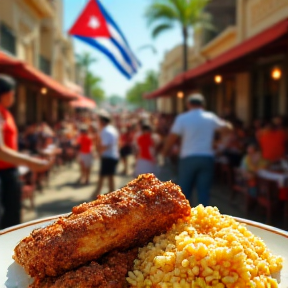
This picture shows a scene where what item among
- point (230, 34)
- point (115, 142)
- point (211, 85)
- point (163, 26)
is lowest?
point (115, 142)

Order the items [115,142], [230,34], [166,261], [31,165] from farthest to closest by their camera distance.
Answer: [230,34] < [115,142] < [31,165] < [166,261]

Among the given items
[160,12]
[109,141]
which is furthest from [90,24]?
[160,12]

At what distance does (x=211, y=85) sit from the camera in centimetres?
2098

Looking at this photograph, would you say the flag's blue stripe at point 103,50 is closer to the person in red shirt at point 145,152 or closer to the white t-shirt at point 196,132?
the person in red shirt at point 145,152

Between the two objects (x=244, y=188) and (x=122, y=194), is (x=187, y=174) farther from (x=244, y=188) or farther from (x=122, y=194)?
(x=122, y=194)

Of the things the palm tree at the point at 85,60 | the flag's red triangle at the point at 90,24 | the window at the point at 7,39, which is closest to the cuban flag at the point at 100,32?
the flag's red triangle at the point at 90,24

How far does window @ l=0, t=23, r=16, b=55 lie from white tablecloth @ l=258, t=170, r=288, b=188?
10.8 meters

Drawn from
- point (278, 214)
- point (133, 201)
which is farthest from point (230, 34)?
point (133, 201)

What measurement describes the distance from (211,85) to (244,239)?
66.1ft

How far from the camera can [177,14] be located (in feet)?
74.3

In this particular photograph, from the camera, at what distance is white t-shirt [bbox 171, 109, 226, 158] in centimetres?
582

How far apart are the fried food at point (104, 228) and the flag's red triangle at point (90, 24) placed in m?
6.82

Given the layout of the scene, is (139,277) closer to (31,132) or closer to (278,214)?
(278,214)

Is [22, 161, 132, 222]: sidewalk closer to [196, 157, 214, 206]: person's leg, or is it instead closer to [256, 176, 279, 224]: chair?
[196, 157, 214, 206]: person's leg
